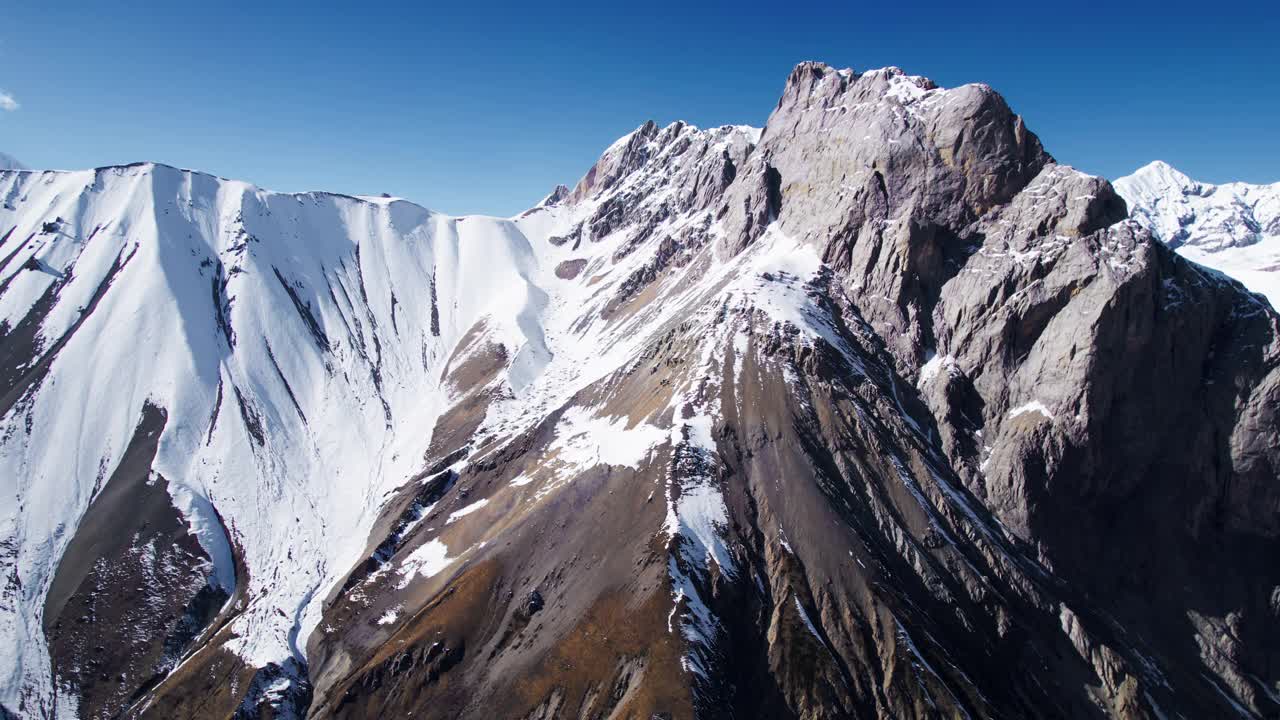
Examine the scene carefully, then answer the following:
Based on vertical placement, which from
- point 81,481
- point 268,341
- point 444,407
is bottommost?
point 444,407

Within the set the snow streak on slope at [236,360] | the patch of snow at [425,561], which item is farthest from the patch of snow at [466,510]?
the snow streak on slope at [236,360]

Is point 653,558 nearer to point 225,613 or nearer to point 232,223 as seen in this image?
point 225,613

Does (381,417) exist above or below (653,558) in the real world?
above

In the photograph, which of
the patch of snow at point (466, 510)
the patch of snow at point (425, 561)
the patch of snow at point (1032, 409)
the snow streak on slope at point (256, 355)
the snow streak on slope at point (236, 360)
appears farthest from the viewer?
→ the snow streak on slope at point (256, 355)

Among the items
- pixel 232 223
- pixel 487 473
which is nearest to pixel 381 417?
pixel 487 473

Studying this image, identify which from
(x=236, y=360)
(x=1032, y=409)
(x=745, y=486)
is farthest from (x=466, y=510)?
(x=1032, y=409)

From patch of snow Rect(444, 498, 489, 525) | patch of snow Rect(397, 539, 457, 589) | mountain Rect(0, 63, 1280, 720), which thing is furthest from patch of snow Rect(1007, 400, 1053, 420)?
patch of snow Rect(397, 539, 457, 589)

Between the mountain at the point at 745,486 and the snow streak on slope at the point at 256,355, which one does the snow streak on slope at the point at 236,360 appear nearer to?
the snow streak on slope at the point at 256,355

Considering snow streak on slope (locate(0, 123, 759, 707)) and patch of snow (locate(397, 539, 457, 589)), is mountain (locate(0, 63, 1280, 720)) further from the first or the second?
patch of snow (locate(397, 539, 457, 589))
